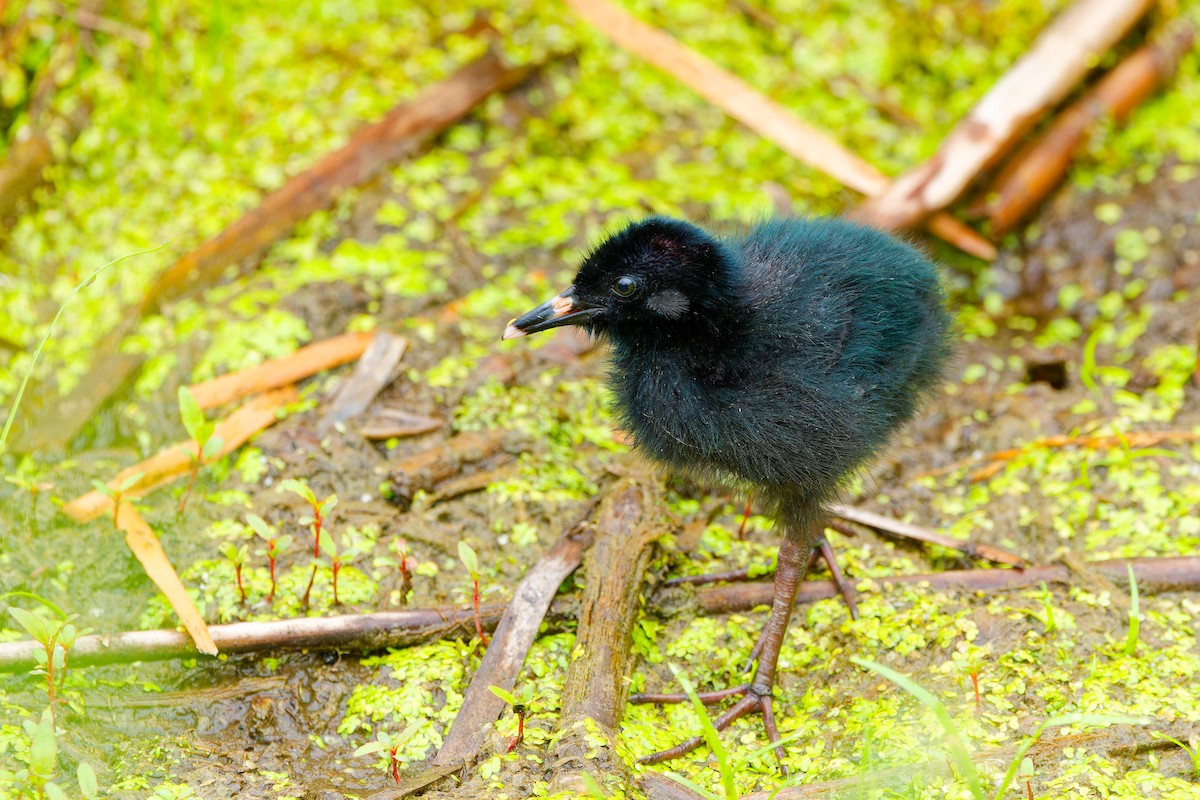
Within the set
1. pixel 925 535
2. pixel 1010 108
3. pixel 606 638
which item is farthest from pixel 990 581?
pixel 1010 108

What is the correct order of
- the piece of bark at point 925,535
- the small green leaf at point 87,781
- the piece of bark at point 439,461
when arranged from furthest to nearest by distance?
the piece of bark at point 439,461, the piece of bark at point 925,535, the small green leaf at point 87,781

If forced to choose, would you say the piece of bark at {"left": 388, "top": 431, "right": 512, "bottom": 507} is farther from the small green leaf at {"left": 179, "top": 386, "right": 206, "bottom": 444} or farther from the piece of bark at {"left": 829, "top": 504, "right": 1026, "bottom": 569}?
the piece of bark at {"left": 829, "top": 504, "right": 1026, "bottom": 569}

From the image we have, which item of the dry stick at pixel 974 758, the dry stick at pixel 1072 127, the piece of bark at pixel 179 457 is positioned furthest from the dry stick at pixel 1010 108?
the piece of bark at pixel 179 457

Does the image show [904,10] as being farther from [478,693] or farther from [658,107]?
[478,693]

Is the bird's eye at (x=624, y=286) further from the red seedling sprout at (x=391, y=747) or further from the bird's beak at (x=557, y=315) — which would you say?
the red seedling sprout at (x=391, y=747)

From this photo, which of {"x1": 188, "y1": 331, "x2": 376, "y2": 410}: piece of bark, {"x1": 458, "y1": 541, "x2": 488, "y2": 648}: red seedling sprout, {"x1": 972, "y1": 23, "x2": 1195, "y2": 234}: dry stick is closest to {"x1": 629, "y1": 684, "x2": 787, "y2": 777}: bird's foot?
{"x1": 458, "y1": 541, "x2": 488, "y2": 648}: red seedling sprout

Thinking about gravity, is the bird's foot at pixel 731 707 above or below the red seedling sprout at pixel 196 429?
below
